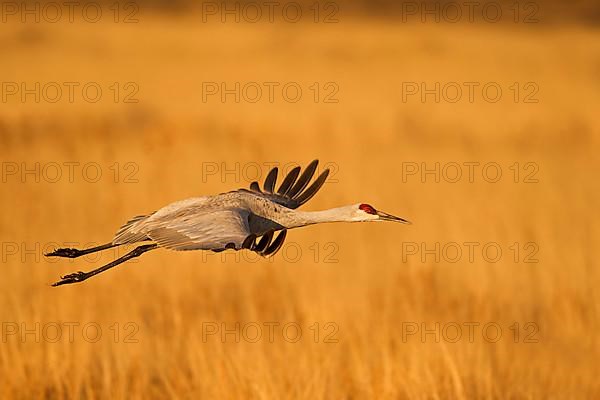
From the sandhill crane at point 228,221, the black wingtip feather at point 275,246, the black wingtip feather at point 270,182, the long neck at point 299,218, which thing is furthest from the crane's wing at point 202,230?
the black wingtip feather at point 270,182

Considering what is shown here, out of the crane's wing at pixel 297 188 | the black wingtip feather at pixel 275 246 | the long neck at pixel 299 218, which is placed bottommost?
the black wingtip feather at pixel 275 246

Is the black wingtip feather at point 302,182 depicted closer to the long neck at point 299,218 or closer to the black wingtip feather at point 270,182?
the black wingtip feather at point 270,182

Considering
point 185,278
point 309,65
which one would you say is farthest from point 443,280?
point 309,65

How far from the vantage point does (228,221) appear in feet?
16.8

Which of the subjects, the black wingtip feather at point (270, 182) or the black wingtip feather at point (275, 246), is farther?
the black wingtip feather at point (270, 182)

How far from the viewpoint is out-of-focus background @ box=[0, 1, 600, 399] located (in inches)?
263

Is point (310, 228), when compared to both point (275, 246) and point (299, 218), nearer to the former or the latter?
point (275, 246)

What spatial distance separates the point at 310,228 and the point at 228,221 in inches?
220

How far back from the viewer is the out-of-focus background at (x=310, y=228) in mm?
6680

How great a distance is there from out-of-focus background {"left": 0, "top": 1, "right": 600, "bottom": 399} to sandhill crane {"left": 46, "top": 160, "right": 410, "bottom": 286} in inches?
38.2

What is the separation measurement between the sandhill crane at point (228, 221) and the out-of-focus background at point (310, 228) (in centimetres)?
97

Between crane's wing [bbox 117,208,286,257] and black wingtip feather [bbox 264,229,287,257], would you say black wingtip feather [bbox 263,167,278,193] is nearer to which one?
black wingtip feather [bbox 264,229,287,257]

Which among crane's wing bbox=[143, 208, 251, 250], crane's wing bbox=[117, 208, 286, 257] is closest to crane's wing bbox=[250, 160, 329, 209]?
crane's wing bbox=[117, 208, 286, 257]

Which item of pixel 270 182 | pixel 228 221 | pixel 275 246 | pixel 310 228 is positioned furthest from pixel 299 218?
pixel 310 228
